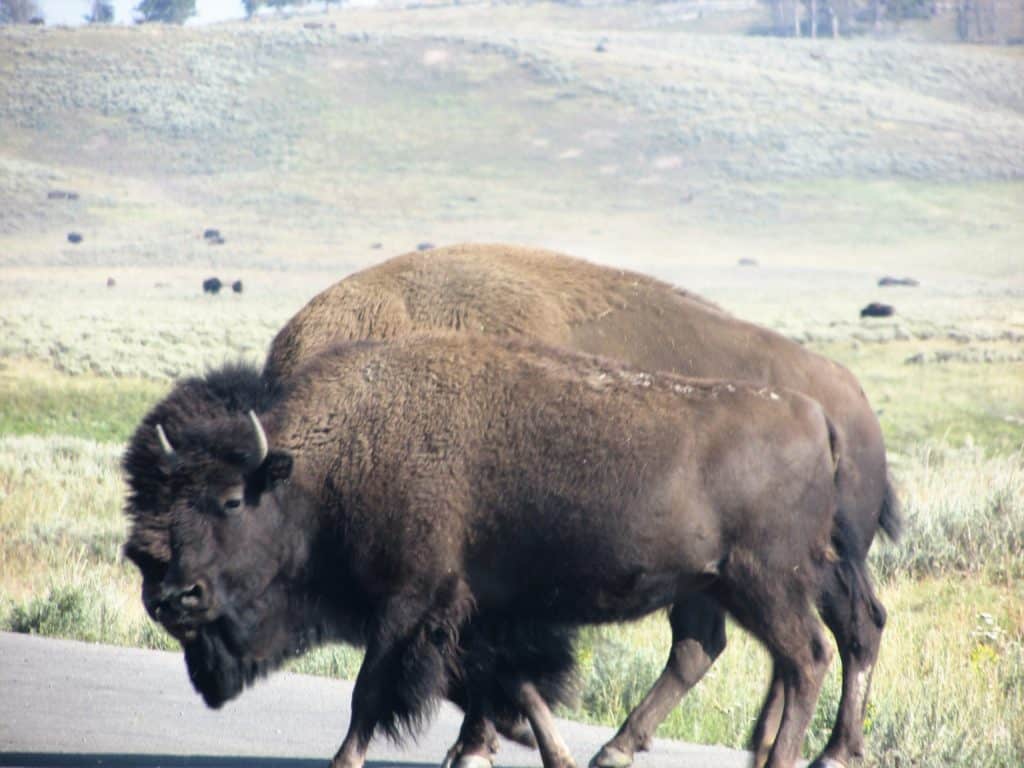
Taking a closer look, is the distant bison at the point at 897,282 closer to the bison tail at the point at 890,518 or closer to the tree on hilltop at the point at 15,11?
the bison tail at the point at 890,518

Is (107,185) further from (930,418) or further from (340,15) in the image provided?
(340,15)

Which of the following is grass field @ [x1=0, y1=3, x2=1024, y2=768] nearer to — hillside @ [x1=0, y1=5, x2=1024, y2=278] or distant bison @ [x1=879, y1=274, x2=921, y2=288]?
hillside @ [x1=0, y1=5, x2=1024, y2=278]

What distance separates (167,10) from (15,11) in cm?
1276

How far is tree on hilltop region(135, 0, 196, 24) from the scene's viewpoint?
128 metres

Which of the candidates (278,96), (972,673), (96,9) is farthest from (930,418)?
(96,9)

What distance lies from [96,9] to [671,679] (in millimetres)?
134670

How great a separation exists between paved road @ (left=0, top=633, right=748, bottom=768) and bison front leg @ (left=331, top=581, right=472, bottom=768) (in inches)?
27.2

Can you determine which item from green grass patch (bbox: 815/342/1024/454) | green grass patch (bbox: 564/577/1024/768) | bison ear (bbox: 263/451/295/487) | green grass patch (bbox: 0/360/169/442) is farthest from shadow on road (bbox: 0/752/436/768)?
green grass patch (bbox: 0/360/169/442)

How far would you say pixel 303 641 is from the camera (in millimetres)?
6352

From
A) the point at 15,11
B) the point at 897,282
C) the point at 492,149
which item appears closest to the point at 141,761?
the point at 897,282

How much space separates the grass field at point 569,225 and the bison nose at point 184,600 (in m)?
1.77

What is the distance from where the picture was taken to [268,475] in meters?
6.20

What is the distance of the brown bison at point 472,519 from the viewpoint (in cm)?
589

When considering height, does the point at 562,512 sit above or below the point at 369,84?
above
